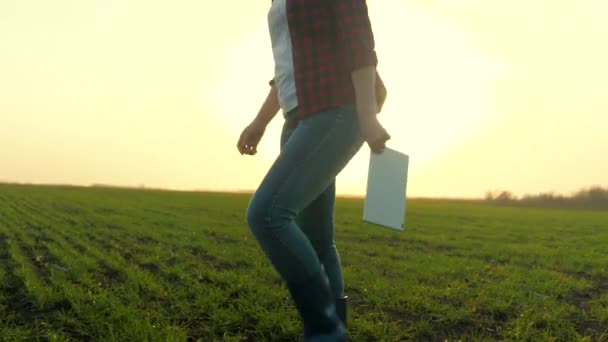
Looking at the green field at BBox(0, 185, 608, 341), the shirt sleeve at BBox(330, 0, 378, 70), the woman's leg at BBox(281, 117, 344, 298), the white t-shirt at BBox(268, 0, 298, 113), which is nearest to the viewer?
the shirt sleeve at BBox(330, 0, 378, 70)

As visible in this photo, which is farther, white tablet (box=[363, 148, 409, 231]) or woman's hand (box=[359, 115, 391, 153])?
white tablet (box=[363, 148, 409, 231])

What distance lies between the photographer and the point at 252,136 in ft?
10.5

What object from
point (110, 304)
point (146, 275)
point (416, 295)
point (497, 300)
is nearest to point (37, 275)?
point (146, 275)

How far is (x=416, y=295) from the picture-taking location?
17.8 feet

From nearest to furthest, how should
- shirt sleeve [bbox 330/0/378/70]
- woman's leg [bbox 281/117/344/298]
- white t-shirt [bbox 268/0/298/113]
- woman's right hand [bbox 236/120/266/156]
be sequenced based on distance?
shirt sleeve [bbox 330/0/378/70], white t-shirt [bbox 268/0/298/113], woman's leg [bbox 281/117/344/298], woman's right hand [bbox 236/120/266/156]

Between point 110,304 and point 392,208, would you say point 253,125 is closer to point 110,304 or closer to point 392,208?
point 392,208

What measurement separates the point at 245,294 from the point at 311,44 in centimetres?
300

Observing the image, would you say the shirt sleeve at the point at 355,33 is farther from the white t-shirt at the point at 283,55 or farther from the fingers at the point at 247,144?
the fingers at the point at 247,144

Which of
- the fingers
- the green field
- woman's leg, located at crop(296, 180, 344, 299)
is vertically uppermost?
the fingers

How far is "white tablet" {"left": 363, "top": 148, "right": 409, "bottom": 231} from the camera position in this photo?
2627 millimetres

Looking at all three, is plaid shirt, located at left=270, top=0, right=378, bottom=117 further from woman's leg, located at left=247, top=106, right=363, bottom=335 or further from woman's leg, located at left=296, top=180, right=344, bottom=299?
woman's leg, located at left=296, top=180, right=344, bottom=299

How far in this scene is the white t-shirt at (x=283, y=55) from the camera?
2625 mm

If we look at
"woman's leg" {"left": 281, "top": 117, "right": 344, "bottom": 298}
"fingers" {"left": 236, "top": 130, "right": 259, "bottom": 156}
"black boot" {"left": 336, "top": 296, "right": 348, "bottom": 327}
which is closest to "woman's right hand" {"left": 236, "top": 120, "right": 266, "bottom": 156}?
"fingers" {"left": 236, "top": 130, "right": 259, "bottom": 156}

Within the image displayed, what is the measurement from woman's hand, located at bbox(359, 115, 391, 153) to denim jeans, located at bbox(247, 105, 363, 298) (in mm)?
58
